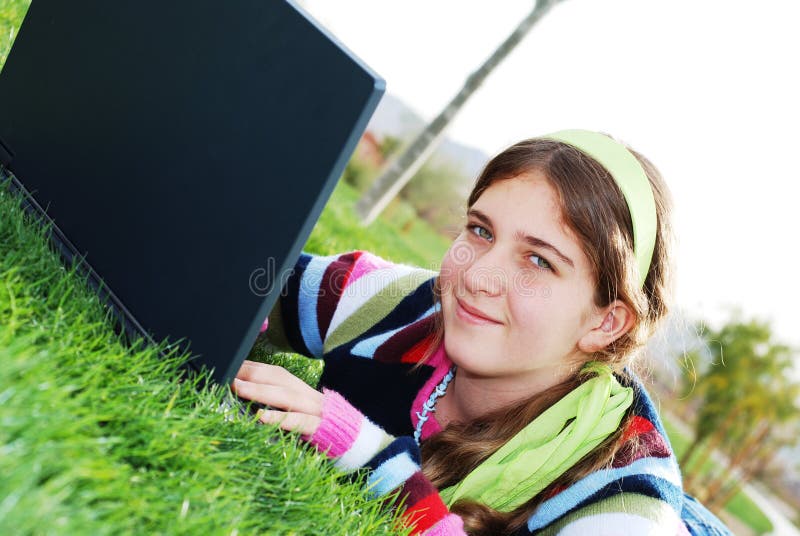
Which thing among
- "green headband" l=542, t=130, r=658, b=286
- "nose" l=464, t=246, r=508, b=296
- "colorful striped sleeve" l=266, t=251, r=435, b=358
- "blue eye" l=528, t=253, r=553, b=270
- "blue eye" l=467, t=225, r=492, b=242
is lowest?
"colorful striped sleeve" l=266, t=251, r=435, b=358

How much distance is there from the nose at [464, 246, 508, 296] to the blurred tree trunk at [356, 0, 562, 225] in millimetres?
6501

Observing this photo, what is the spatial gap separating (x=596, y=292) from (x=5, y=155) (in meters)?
1.48

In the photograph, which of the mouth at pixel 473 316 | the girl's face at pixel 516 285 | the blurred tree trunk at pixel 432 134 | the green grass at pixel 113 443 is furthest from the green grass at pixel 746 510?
the green grass at pixel 113 443

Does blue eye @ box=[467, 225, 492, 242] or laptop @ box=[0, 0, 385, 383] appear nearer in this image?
laptop @ box=[0, 0, 385, 383]

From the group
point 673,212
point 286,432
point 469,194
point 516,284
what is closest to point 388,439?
point 286,432

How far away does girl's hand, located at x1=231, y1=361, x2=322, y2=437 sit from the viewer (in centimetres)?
138

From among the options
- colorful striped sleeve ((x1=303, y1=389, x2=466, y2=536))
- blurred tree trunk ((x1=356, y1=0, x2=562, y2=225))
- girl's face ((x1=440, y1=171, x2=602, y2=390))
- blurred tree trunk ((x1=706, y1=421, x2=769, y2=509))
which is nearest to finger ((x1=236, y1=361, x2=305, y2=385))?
colorful striped sleeve ((x1=303, y1=389, x2=466, y2=536))

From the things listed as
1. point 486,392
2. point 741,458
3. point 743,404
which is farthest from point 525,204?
point 741,458

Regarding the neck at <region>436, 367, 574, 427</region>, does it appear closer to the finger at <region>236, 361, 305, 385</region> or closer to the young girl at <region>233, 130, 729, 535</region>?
the young girl at <region>233, 130, 729, 535</region>

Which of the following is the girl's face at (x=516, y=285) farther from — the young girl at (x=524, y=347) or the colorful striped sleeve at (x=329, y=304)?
the colorful striped sleeve at (x=329, y=304)

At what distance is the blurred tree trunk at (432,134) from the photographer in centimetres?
842

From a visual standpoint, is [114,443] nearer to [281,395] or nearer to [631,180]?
[281,395]

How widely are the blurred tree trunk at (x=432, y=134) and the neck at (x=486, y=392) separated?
6.15 meters

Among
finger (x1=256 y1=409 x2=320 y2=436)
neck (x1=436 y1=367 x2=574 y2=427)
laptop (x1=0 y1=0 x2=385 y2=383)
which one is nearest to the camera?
laptop (x1=0 y1=0 x2=385 y2=383)
